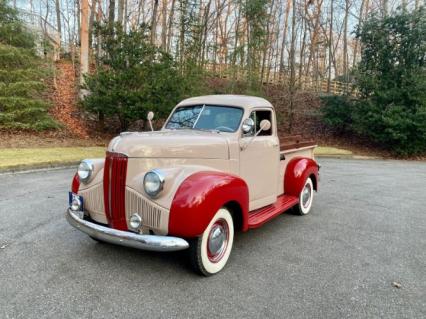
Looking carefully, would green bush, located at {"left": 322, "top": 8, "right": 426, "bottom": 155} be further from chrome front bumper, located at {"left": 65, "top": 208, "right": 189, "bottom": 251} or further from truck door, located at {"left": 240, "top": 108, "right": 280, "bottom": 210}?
chrome front bumper, located at {"left": 65, "top": 208, "right": 189, "bottom": 251}

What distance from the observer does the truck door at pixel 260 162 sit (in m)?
4.29

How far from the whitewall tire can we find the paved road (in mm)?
159

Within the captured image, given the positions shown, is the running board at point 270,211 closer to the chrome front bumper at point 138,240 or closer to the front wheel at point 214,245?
the front wheel at point 214,245

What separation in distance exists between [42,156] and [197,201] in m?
8.71

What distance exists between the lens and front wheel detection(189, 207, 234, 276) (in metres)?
3.33

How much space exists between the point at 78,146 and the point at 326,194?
9631mm

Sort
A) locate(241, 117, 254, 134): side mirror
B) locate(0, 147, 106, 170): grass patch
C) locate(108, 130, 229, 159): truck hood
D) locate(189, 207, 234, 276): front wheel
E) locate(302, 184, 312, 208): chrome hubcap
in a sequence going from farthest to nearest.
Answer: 1. locate(0, 147, 106, 170): grass patch
2. locate(302, 184, 312, 208): chrome hubcap
3. locate(241, 117, 254, 134): side mirror
4. locate(108, 130, 229, 159): truck hood
5. locate(189, 207, 234, 276): front wheel

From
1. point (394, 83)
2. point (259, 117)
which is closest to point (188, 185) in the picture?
point (259, 117)

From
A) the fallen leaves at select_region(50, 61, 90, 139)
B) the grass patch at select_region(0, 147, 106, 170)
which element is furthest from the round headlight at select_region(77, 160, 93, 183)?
the fallen leaves at select_region(50, 61, 90, 139)

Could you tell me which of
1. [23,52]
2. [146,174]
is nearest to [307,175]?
[146,174]

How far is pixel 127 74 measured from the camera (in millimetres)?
13422

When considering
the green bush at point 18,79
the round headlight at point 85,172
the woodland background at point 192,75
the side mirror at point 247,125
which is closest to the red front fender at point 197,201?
the side mirror at point 247,125

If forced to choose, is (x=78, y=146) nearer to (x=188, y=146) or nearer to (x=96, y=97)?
(x=96, y=97)

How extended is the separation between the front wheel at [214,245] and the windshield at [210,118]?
4.02ft
